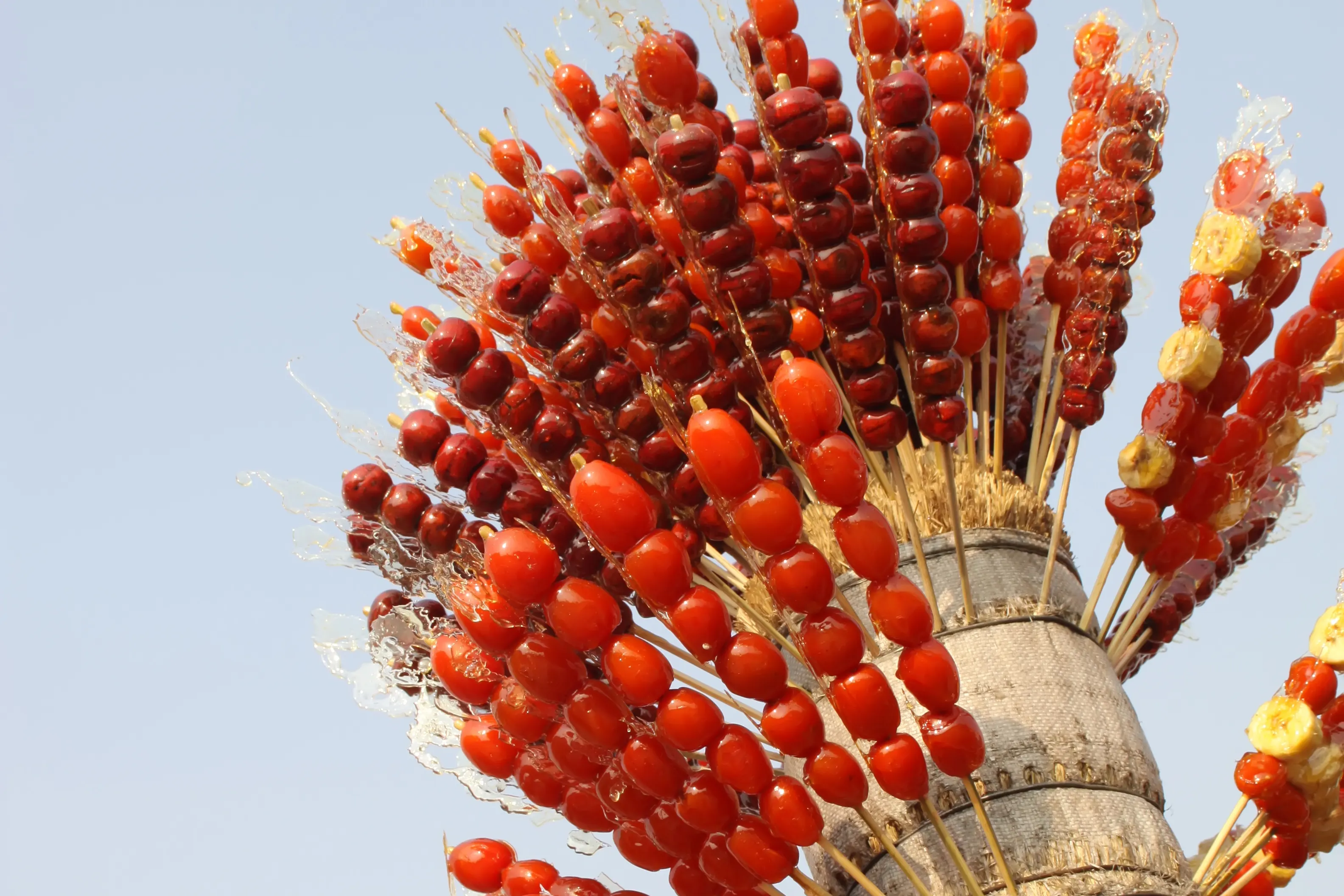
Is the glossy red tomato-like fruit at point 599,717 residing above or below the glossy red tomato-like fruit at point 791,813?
above

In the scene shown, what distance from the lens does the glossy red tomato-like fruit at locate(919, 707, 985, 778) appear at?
1599 millimetres

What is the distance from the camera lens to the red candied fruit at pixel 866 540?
5.22ft

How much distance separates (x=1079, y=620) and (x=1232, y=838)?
0.53 metres

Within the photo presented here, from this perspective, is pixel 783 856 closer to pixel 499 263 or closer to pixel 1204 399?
pixel 1204 399

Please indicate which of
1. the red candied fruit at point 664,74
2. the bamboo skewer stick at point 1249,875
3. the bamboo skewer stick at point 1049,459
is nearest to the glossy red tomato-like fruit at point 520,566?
the red candied fruit at point 664,74

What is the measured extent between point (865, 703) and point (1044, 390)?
727 millimetres

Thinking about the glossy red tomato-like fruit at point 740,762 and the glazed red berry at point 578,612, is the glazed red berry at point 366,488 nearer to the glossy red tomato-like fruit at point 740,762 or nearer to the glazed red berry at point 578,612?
the glazed red berry at point 578,612

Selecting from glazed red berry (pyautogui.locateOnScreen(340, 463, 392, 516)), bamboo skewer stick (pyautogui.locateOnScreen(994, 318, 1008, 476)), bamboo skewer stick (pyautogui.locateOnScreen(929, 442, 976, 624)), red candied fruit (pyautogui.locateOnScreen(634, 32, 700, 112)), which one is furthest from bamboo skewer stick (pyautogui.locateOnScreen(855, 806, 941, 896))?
red candied fruit (pyautogui.locateOnScreen(634, 32, 700, 112))

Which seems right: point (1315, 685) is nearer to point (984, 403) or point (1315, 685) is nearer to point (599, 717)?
point (984, 403)

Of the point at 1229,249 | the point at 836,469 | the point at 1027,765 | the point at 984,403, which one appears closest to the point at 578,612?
the point at 836,469

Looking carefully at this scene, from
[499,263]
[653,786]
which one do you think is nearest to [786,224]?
[499,263]

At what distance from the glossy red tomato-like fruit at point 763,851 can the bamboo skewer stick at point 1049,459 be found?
28.5 inches

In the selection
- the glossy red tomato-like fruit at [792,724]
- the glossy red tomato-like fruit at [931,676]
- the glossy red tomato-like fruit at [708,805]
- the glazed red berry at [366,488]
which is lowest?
the glossy red tomato-like fruit at [708,805]

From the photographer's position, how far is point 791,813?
1.60 m
